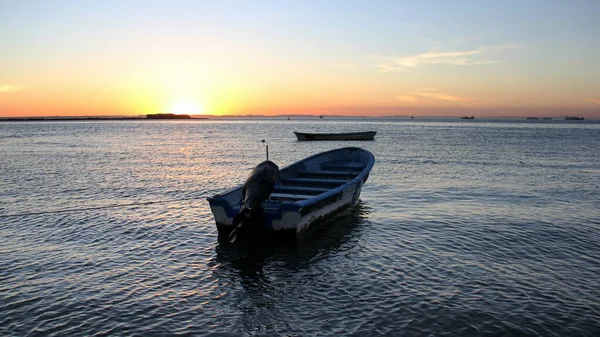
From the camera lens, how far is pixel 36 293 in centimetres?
930

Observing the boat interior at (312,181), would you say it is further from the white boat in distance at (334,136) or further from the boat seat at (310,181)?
the white boat in distance at (334,136)

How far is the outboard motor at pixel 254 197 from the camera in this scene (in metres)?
12.0

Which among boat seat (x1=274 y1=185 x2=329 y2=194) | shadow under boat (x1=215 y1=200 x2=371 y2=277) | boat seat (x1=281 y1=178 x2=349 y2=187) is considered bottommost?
shadow under boat (x1=215 y1=200 x2=371 y2=277)

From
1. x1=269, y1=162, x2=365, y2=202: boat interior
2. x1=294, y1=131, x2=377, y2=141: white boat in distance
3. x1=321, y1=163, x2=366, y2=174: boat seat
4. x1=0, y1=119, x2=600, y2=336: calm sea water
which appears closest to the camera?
x1=0, y1=119, x2=600, y2=336: calm sea water

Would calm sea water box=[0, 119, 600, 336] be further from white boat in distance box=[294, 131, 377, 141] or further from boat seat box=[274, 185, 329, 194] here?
white boat in distance box=[294, 131, 377, 141]

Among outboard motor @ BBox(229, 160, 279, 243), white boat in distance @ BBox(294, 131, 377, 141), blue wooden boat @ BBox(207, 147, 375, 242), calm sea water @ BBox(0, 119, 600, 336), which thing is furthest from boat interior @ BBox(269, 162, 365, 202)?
white boat in distance @ BBox(294, 131, 377, 141)

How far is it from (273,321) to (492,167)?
30499 millimetres

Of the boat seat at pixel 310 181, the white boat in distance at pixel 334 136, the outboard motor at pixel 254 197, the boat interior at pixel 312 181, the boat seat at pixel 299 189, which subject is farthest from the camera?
the white boat in distance at pixel 334 136

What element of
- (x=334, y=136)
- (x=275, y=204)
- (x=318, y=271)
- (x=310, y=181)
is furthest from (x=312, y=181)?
(x=334, y=136)

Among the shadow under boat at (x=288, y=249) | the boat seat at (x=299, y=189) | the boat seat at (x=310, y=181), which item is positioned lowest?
the shadow under boat at (x=288, y=249)

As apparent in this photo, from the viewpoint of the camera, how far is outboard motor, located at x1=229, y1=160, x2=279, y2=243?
12.0m

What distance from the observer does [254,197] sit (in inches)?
491

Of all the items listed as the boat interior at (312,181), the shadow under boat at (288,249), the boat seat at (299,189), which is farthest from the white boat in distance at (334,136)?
the shadow under boat at (288,249)

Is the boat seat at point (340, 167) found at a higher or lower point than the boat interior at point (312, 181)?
higher
